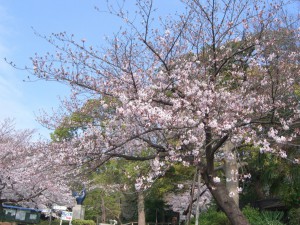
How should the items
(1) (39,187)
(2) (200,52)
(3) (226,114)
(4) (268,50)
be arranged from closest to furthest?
(3) (226,114)
(4) (268,50)
(2) (200,52)
(1) (39,187)

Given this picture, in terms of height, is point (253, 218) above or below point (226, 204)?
above

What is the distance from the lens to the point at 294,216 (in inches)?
500

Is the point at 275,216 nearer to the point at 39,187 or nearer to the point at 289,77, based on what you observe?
the point at 289,77

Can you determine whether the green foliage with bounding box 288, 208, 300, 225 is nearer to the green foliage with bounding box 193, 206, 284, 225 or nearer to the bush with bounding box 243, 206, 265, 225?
the green foliage with bounding box 193, 206, 284, 225

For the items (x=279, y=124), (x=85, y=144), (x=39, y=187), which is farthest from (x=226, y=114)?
(x=39, y=187)

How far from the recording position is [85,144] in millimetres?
8422

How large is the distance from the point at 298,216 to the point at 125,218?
23254mm

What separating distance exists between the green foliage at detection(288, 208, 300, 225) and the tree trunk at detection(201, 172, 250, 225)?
541 cm

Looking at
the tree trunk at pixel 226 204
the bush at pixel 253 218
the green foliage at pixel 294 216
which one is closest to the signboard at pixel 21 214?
the bush at pixel 253 218

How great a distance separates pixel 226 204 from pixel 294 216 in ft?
19.6

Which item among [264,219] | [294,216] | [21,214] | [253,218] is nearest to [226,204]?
[264,219]

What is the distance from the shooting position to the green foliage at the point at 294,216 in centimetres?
1237

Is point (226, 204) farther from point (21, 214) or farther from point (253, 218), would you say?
point (21, 214)

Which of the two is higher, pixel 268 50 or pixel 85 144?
pixel 268 50
